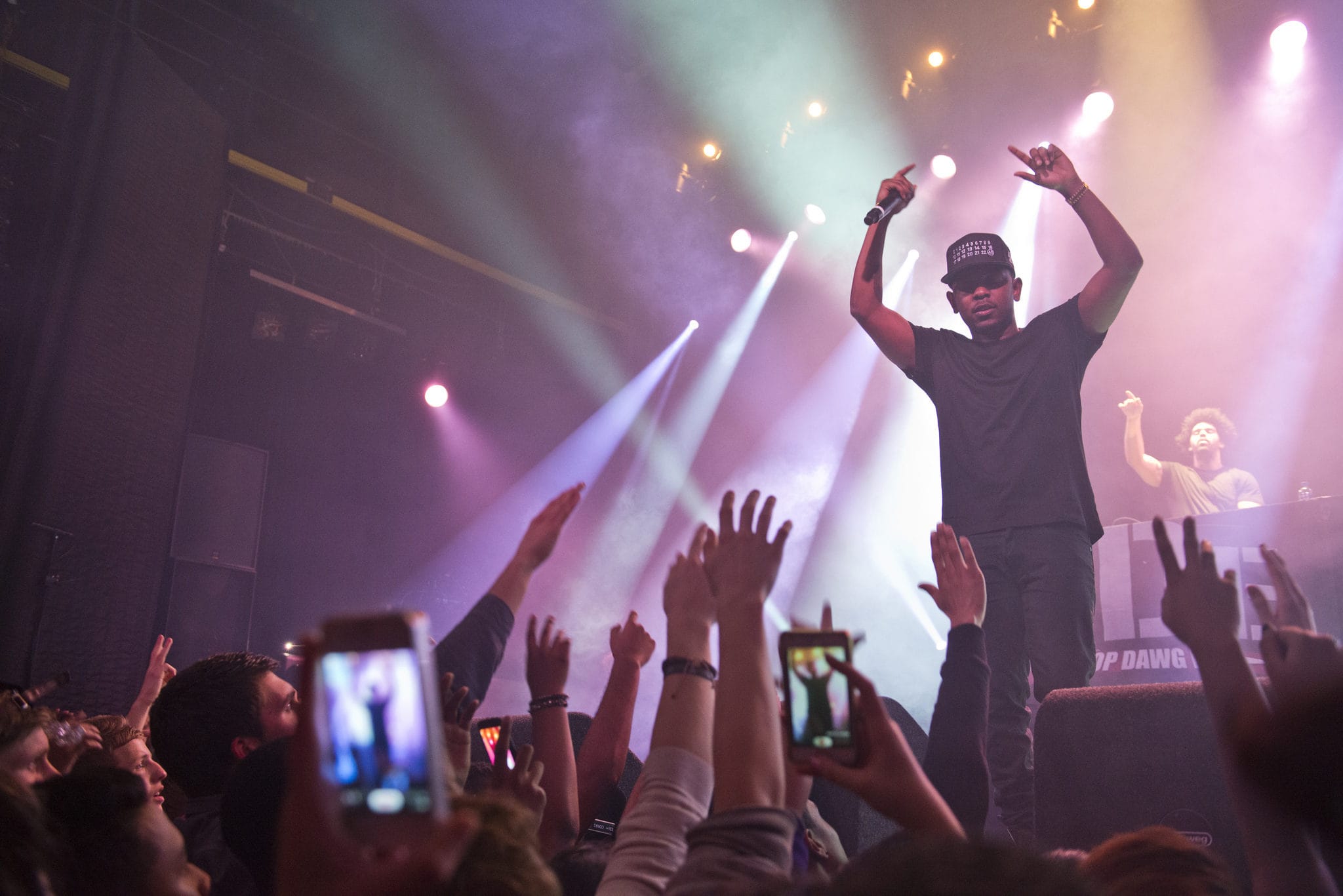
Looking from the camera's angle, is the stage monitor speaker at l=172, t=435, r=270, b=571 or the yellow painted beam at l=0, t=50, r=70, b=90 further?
the stage monitor speaker at l=172, t=435, r=270, b=571

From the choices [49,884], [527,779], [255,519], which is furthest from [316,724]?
[255,519]

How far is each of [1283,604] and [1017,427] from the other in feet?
5.01

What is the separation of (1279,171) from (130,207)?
8483mm

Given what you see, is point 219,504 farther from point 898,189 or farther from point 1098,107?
point 1098,107

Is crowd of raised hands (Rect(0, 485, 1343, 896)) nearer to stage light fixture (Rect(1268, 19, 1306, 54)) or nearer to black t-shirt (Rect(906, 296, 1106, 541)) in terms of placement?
black t-shirt (Rect(906, 296, 1106, 541))

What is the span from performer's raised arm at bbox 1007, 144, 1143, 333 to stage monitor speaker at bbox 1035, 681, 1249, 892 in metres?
1.21

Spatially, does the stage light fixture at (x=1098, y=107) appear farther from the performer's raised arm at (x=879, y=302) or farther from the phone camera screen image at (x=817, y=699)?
the phone camera screen image at (x=817, y=699)

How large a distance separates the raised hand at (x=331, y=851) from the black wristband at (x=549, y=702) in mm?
1479

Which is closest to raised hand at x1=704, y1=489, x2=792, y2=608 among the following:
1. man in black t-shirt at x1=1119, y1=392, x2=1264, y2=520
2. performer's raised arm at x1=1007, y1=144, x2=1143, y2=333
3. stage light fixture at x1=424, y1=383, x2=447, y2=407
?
performer's raised arm at x1=1007, y1=144, x2=1143, y2=333

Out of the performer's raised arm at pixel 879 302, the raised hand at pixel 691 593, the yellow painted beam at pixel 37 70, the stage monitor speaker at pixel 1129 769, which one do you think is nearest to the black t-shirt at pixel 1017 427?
the performer's raised arm at pixel 879 302

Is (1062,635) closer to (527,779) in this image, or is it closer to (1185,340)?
(527,779)

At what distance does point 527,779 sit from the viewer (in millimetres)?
1684

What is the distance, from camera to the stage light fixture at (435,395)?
9.78 meters

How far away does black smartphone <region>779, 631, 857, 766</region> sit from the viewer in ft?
4.08
